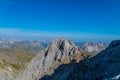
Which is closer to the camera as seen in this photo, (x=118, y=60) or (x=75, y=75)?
(x=118, y=60)

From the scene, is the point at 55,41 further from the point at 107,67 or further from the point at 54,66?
the point at 107,67

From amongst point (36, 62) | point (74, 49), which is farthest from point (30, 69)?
point (74, 49)

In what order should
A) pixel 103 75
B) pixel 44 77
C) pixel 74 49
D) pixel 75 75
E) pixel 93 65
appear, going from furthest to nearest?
Answer: pixel 74 49, pixel 44 77, pixel 75 75, pixel 93 65, pixel 103 75

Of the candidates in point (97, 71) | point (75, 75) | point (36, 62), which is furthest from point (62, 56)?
point (97, 71)

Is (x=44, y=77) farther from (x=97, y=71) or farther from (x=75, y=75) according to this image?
(x=97, y=71)

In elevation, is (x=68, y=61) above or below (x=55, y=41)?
below

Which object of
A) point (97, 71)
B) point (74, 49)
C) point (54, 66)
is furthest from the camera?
point (74, 49)
